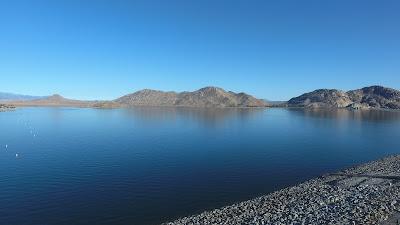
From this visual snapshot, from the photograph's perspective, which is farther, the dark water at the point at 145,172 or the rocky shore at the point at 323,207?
the dark water at the point at 145,172

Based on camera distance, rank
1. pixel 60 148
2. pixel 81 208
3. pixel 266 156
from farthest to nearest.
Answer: pixel 60 148, pixel 266 156, pixel 81 208

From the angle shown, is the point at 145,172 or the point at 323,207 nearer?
the point at 323,207

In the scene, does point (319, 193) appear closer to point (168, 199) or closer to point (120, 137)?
point (168, 199)

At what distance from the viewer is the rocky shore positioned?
33.6 m

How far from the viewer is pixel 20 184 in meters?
52.9

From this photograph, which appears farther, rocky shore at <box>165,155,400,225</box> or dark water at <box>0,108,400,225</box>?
dark water at <box>0,108,400,225</box>

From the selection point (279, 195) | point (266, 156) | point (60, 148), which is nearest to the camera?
point (279, 195)

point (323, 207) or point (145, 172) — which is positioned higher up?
point (323, 207)

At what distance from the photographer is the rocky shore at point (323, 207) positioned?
33594 millimetres

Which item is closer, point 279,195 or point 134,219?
point 134,219

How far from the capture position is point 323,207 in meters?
37.4

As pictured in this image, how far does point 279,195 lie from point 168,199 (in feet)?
43.7

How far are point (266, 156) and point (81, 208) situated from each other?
46.0 meters

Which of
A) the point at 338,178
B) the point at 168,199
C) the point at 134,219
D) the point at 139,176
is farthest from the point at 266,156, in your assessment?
the point at 134,219
